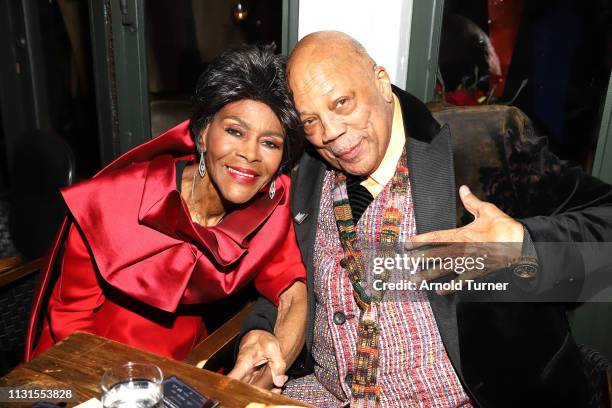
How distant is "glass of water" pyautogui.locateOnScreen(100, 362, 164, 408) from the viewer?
3.93ft

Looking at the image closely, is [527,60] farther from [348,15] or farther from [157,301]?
[157,301]

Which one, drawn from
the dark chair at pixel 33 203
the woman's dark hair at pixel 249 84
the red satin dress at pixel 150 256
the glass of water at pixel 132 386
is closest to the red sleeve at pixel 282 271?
the red satin dress at pixel 150 256

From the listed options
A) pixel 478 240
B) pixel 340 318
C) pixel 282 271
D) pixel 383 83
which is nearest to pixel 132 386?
pixel 340 318

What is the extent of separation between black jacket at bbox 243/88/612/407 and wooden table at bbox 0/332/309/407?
0.70m

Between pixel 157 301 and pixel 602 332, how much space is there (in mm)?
2183

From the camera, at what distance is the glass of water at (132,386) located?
47.1 inches

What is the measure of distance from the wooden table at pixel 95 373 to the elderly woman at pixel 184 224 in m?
0.38

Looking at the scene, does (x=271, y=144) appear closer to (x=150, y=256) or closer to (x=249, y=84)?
(x=249, y=84)

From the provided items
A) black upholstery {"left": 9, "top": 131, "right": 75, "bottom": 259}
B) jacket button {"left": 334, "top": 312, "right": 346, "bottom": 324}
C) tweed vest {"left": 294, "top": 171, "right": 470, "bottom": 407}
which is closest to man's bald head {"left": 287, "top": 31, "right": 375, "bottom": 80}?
tweed vest {"left": 294, "top": 171, "right": 470, "bottom": 407}

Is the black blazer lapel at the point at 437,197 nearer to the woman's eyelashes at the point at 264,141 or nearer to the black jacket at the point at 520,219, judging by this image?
the black jacket at the point at 520,219

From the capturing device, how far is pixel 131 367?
1244mm

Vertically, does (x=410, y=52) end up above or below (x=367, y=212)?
above

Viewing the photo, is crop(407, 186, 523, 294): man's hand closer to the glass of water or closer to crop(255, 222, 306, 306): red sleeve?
crop(255, 222, 306, 306): red sleeve

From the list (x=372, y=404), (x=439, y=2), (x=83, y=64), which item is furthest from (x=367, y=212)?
(x=83, y=64)
